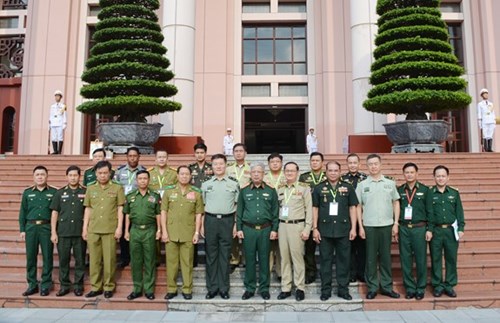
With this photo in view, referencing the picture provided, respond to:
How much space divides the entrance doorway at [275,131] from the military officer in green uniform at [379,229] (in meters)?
14.1

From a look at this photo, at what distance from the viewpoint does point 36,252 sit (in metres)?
5.17

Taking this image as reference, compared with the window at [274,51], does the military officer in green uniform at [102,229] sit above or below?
below

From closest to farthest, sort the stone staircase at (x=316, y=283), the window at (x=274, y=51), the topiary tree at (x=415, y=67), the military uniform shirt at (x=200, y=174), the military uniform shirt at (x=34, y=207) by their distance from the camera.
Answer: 1. the stone staircase at (x=316, y=283)
2. the military uniform shirt at (x=34, y=207)
3. the military uniform shirt at (x=200, y=174)
4. the topiary tree at (x=415, y=67)
5. the window at (x=274, y=51)

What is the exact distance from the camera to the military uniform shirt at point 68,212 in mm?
5145

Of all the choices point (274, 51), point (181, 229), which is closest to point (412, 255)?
point (181, 229)

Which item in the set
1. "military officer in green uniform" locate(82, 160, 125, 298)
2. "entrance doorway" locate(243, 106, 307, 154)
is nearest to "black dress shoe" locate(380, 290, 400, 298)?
"military officer in green uniform" locate(82, 160, 125, 298)

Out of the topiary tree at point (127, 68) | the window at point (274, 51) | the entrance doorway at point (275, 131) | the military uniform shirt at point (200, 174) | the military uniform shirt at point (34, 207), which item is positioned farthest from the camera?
the entrance doorway at point (275, 131)

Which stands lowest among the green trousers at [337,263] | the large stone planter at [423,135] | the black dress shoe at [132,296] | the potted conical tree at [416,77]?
the black dress shoe at [132,296]

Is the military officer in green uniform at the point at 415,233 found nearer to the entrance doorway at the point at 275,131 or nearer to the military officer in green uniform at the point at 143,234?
the military officer in green uniform at the point at 143,234

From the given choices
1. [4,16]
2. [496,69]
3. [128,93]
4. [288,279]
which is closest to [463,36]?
[496,69]

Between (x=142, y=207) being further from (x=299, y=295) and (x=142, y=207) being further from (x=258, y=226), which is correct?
(x=299, y=295)

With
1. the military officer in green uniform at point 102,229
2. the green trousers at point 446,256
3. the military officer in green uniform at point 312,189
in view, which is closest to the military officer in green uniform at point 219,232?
the military officer in green uniform at point 312,189

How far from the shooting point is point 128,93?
10.4 m

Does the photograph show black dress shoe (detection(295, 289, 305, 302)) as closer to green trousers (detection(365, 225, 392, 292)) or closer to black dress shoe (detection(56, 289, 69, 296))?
green trousers (detection(365, 225, 392, 292))
